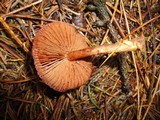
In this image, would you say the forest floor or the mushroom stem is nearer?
the mushroom stem

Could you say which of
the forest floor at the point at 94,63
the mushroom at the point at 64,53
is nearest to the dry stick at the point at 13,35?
the forest floor at the point at 94,63

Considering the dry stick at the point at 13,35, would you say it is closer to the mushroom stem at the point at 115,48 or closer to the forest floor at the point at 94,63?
the forest floor at the point at 94,63

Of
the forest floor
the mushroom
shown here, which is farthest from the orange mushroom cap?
the forest floor

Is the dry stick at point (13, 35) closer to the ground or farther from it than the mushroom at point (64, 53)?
farther from it

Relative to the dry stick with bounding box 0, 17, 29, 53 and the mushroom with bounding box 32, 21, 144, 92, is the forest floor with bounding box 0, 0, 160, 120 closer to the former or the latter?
the dry stick with bounding box 0, 17, 29, 53

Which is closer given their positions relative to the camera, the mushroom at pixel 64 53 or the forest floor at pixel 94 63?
the mushroom at pixel 64 53

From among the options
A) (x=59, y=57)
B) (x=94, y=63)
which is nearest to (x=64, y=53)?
(x=59, y=57)

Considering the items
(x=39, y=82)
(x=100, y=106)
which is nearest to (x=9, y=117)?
(x=39, y=82)
